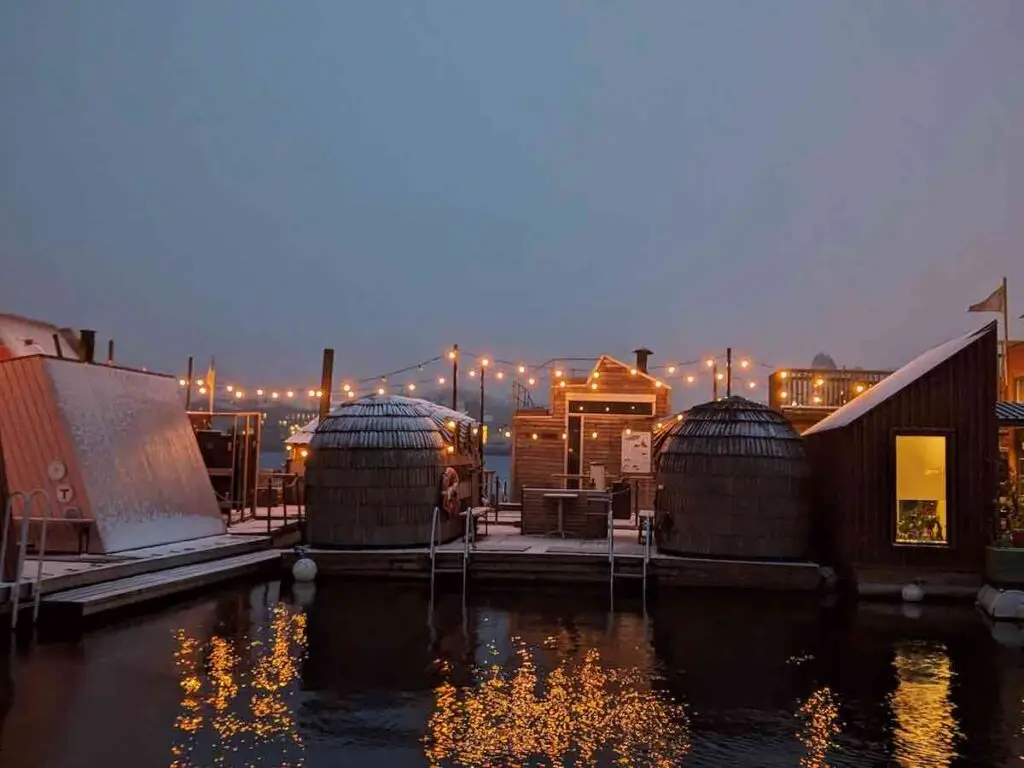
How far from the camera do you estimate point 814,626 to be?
473 inches

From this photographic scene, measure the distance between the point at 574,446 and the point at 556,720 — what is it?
19.1 m

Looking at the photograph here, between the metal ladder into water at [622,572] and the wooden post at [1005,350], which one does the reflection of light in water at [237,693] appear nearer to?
the metal ladder into water at [622,572]

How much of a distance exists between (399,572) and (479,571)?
143cm

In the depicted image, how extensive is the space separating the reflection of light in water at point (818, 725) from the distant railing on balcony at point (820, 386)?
1525 centimetres

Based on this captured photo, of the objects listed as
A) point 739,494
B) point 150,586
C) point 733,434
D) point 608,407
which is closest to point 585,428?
point 608,407

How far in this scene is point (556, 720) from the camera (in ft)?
25.0

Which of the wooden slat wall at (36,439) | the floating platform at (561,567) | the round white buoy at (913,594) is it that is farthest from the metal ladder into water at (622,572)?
the wooden slat wall at (36,439)

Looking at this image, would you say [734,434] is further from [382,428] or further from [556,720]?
[556,720]

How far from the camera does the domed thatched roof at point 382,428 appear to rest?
1598 centimetres

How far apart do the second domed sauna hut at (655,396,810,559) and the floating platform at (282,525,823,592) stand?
344 millimetres

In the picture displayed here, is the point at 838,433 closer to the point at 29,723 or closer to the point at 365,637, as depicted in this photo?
the point at 365,637

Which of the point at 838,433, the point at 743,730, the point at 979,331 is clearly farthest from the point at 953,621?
the point at 743,730

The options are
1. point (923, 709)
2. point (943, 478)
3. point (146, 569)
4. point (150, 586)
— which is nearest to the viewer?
point (923, 709)

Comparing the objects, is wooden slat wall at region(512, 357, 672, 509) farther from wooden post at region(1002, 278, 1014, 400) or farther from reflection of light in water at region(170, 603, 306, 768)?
reflection of light in water at region(170, 603, 306, 768)
